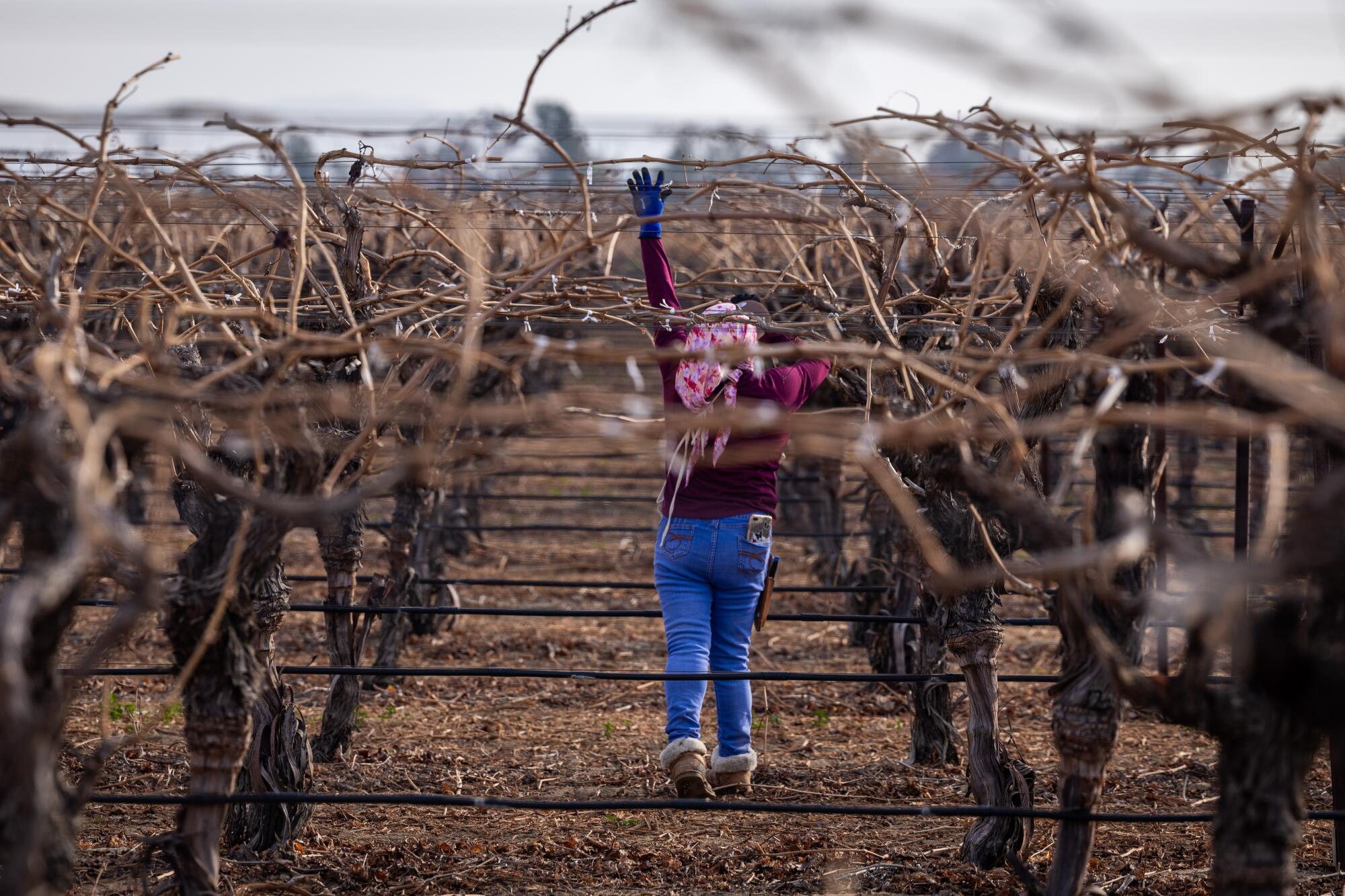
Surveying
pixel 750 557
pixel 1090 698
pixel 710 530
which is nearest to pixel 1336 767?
pixel 1090 698

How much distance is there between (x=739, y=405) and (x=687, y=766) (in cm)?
94

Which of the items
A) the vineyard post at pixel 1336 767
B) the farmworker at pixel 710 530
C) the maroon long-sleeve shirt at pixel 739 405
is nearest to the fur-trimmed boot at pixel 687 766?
the farmworker at pixel 710 530

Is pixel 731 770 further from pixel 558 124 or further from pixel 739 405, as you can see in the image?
pixel 558 124

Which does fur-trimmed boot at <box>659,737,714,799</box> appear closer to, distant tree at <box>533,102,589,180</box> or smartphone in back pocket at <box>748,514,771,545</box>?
smartphone in back pocket at <box>748,514,771,545</box>

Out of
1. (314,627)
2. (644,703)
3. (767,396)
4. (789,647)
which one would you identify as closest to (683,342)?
(767,396)

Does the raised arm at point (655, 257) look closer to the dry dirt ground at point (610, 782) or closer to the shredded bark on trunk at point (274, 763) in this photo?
the shredded bark on trunk at point (274, 763)

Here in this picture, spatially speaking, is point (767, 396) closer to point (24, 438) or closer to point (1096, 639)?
point (1096, 639)

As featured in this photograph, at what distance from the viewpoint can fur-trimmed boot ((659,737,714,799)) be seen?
294 cm

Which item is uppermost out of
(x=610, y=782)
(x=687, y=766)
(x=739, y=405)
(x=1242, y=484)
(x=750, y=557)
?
(x=739, y=405)

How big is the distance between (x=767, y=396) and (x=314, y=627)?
12.5 feet

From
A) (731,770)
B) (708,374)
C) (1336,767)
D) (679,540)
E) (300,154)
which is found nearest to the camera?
(1336,767)

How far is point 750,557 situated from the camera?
10.2 feet

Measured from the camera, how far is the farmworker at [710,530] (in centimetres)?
293

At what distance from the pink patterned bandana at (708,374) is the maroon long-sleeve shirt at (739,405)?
0.06 meters
